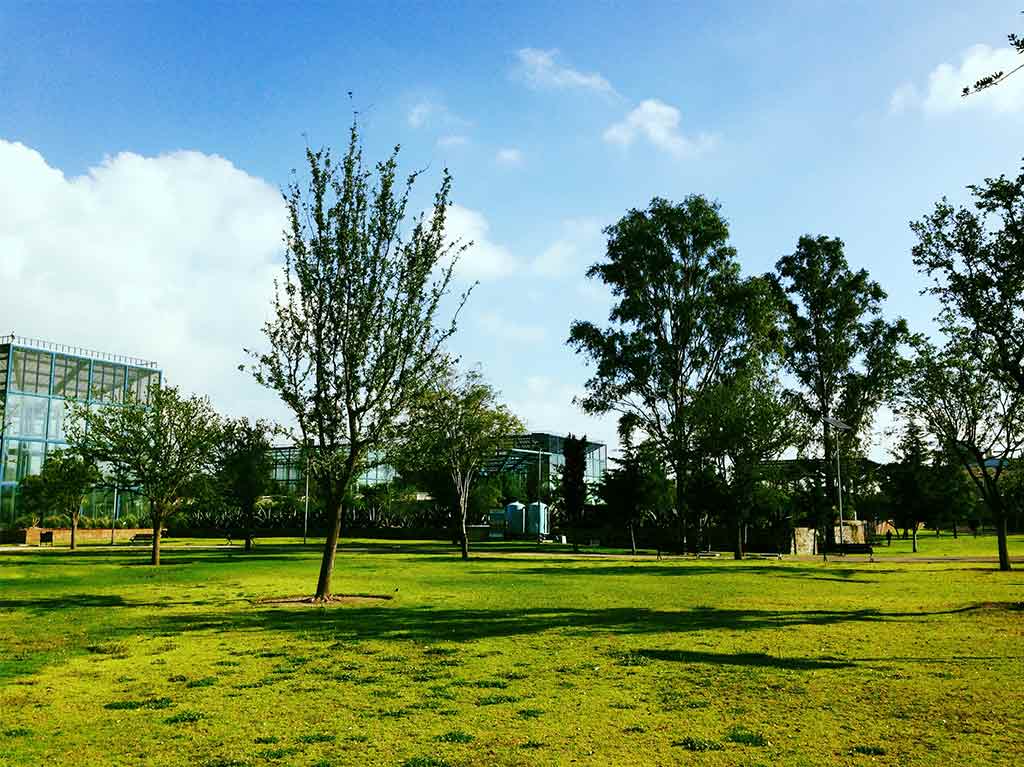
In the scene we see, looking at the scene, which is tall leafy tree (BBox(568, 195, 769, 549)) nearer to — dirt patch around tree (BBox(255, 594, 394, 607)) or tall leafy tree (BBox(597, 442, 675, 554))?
tall leafy tree (BBox(597, 442, 675, 554))

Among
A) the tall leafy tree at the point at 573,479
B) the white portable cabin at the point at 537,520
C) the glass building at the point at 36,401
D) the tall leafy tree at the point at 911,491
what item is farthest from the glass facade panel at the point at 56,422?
the tall leafy tree at the point at 911,491

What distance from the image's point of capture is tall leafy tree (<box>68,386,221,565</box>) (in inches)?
1483

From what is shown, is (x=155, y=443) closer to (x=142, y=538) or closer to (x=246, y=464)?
(x=246, y=464)

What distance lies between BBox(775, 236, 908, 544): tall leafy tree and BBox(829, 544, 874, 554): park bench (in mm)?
1198

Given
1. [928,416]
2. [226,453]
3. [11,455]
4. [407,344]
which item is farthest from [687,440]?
[11,455]

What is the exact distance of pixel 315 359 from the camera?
21125 mm

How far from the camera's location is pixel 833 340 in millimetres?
54688

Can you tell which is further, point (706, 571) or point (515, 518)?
point (515, 518)

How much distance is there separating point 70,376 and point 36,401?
4.22 m

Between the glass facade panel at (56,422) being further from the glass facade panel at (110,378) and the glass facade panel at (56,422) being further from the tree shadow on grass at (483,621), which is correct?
the tree shadow on grass at (483,621)

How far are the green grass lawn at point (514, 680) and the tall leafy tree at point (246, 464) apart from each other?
87.2 feet

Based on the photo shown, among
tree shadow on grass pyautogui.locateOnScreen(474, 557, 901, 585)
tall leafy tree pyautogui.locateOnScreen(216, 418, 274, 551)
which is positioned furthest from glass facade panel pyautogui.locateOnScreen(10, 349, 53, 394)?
tree shadow on grass pyautogui.locateOnScreen(474, 557, 901, 585)

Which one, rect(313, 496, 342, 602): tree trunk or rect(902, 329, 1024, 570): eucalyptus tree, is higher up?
rect(902, 329, 1024, 570): eucalyptus tree

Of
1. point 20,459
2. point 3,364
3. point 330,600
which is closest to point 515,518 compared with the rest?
point 20,459
